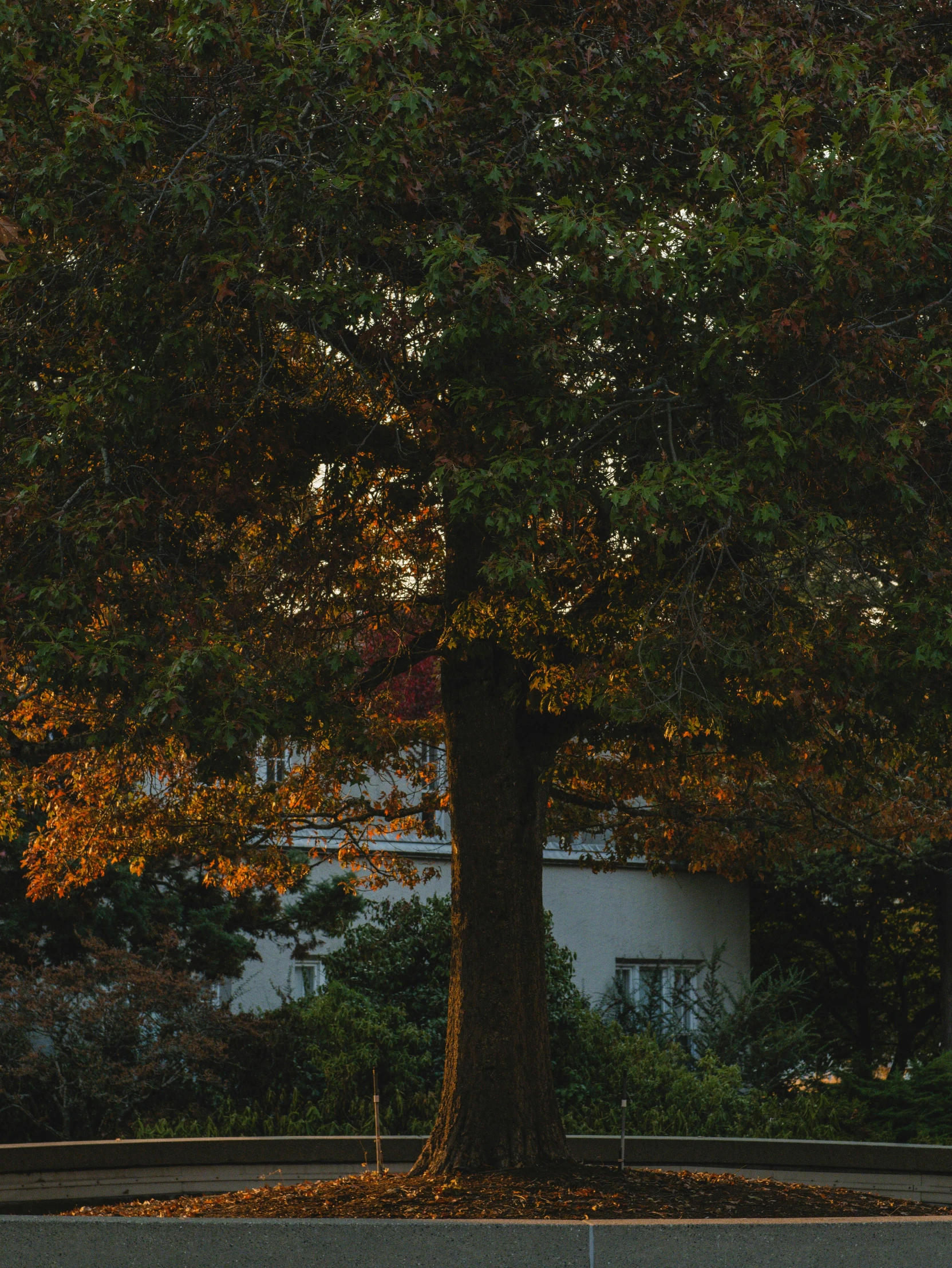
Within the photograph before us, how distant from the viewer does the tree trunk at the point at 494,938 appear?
32.5ft

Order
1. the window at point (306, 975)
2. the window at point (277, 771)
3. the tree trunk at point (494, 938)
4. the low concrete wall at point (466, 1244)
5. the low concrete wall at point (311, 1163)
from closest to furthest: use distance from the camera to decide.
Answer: the low concrete wall at point (466, 1244), the tree trunk at point (494, 938), the low concrete wall at point (311, 1163), the window at point (277, 771), the window at point (306, 975)

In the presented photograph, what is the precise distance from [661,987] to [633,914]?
4.41 feet

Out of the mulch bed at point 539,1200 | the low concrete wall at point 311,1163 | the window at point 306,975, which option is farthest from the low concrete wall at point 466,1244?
the window at point 306,975

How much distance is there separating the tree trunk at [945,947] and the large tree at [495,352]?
52.3ft

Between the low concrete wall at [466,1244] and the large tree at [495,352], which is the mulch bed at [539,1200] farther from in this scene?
the low concrete wall at [466,1244]

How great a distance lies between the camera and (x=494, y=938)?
10.0 m

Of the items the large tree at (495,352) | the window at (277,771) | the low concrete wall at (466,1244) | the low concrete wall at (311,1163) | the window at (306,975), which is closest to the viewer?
Answer: the low concrete wall at (466,1244)

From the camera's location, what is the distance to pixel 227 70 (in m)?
7.87

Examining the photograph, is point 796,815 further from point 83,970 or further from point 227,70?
point 227,70

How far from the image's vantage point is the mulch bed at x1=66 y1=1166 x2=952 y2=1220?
8672 mm

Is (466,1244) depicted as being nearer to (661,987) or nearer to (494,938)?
(494,938)

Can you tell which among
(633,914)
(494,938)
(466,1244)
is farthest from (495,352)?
(633,914)

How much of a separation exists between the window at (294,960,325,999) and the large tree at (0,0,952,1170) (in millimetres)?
10178

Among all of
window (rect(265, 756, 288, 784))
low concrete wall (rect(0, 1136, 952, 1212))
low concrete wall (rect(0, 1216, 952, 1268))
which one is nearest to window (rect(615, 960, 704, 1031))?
low concrete wall (rect(0, 1136, 952, 1212))
